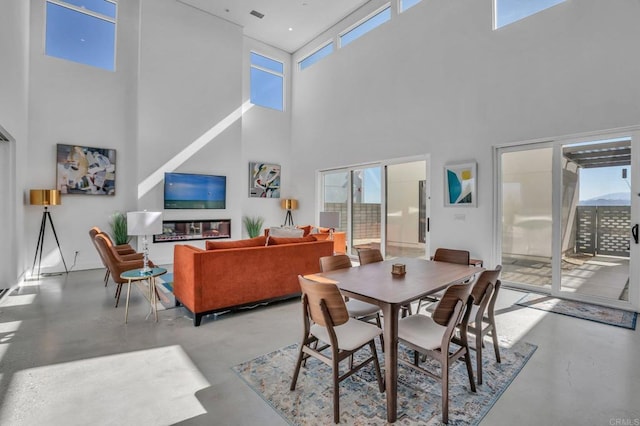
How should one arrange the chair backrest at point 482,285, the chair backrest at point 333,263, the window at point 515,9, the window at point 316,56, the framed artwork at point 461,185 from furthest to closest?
the window at point 316,56 < the framed artwork at point 461,185 < the window at point 515,9 < the chair backrest at point 333,263 < the chair backrest at point 482,285

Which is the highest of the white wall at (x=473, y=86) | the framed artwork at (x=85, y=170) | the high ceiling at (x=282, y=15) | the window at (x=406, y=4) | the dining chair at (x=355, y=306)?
the high ceiling at (x=282, y=15)

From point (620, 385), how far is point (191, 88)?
27.1 ft

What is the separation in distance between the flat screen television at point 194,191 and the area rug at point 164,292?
6.66 ft

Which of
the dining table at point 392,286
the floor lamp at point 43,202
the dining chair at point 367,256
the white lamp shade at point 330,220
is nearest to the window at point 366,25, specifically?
the white lamp shade at point 330,220

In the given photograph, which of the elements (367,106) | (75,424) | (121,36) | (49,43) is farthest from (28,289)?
(367,106)

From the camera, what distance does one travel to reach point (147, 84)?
6523 millimetres

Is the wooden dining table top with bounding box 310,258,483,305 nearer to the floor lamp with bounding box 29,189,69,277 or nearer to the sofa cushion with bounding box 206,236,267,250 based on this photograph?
the sofa cushion with bounding box 206,236,267,250

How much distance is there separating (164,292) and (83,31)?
5.73m

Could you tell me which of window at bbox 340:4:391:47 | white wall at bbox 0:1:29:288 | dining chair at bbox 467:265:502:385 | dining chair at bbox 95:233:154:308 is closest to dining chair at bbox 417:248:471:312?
dining chair at bbox 467:265:502:385

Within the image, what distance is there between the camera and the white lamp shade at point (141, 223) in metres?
3.40

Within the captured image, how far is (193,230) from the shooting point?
720 cm

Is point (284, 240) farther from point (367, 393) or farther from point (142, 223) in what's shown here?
point (367, 393)

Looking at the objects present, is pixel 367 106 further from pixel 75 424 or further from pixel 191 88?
pixel 75 424

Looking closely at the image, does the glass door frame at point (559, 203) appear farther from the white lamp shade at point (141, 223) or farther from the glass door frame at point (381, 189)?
the white lamp shade at point (141, 223)
